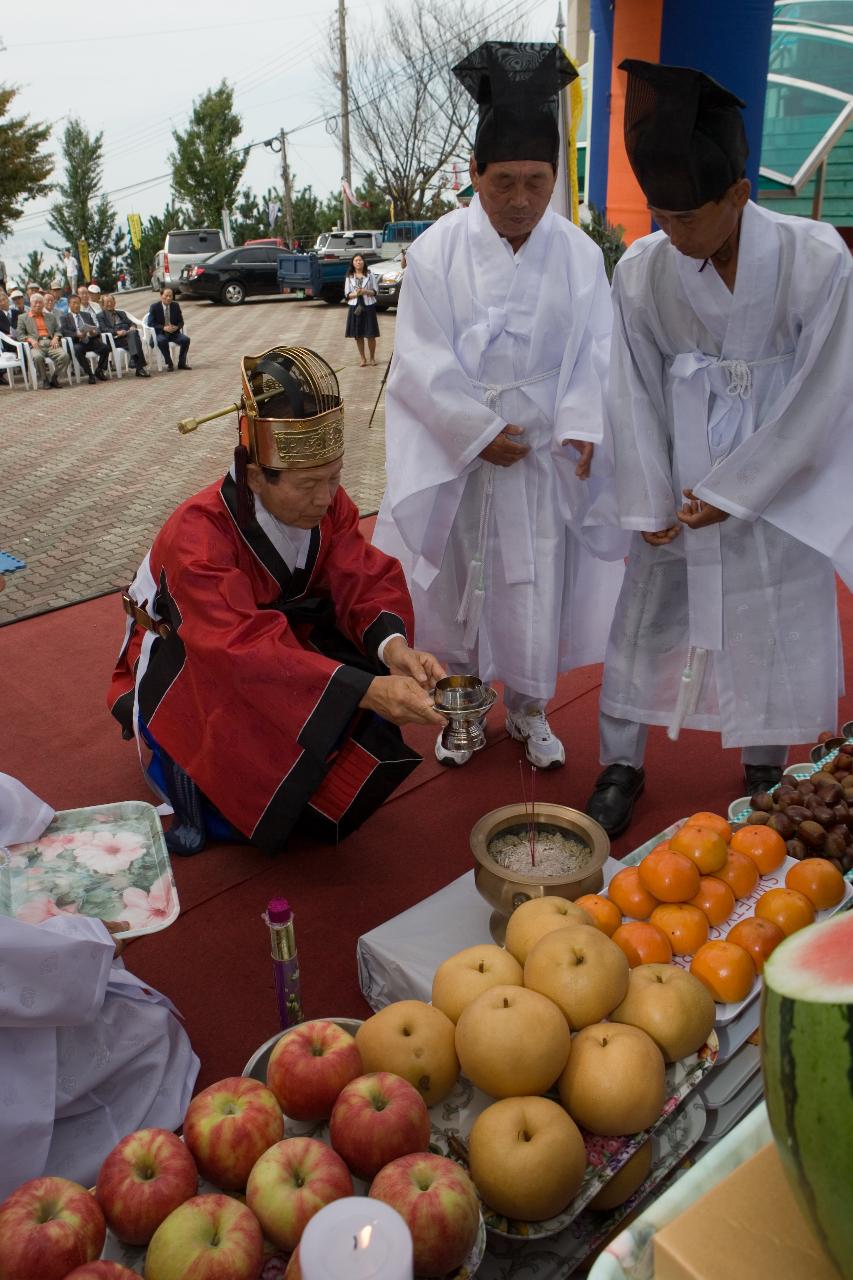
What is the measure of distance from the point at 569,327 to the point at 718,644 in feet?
3.96

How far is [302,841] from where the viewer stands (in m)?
3.45

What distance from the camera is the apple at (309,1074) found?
1.46 meters

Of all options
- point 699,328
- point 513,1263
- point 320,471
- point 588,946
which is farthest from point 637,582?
point 513,1263

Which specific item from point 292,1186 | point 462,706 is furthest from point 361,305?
point 292,1186

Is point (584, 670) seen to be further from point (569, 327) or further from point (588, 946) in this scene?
point (588, 946)

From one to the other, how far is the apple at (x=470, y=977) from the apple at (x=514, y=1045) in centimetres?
13

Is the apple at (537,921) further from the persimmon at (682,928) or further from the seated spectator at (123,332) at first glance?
the seated spectator at (123,332)

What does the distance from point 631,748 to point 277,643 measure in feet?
4.62

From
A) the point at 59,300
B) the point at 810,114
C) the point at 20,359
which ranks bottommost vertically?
the point at 20,359

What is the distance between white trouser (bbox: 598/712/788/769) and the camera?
3.49 meters

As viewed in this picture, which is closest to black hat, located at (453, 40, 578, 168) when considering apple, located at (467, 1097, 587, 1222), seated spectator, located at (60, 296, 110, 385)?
apple, located at (467, 1097, 587, 1222)

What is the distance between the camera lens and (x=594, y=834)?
2334 mm

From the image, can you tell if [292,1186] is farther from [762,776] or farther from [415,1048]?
[762,776]

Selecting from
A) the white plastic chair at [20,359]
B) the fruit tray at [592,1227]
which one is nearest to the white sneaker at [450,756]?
the fruit tray at [592,1227]
